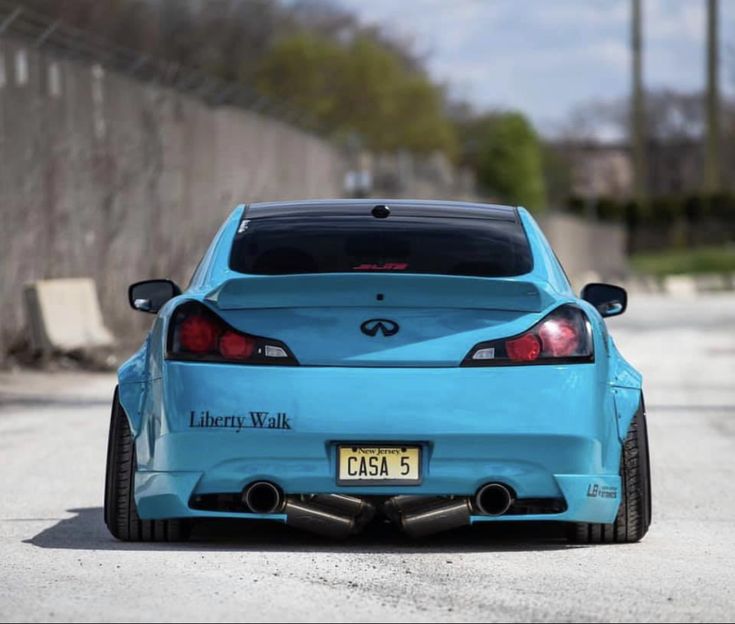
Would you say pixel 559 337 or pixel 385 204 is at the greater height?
pixel 385 204

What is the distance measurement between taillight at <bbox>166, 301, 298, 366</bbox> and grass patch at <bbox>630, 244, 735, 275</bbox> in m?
71.7

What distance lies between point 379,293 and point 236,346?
564mm

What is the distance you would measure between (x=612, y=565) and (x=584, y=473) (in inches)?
14.8

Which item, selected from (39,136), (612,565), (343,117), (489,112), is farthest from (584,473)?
(489,112)

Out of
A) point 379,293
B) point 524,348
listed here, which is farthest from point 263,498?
point 524,348

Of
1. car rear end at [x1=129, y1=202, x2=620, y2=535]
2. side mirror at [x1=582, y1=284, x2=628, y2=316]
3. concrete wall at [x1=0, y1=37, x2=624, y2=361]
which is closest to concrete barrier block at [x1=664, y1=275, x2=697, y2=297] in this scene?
concrete wall at [x1=0, y1=37, x2=624, y2=361]

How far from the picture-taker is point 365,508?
765 cm

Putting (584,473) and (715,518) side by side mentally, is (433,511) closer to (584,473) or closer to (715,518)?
(584,473)

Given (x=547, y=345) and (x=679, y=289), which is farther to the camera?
(x=679, y=289)

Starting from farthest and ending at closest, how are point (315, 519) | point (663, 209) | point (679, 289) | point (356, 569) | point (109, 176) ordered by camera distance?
point (663, 209)
point (679, 289)
point (109, 176)
point (315, 519)
point (356, 569)

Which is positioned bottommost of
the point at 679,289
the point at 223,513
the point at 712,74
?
the point at 679,289

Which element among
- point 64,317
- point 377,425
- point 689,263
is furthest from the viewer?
point 689,263

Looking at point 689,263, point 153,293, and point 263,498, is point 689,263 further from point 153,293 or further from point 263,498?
point 263,498

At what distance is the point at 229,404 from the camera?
24.6 feet
